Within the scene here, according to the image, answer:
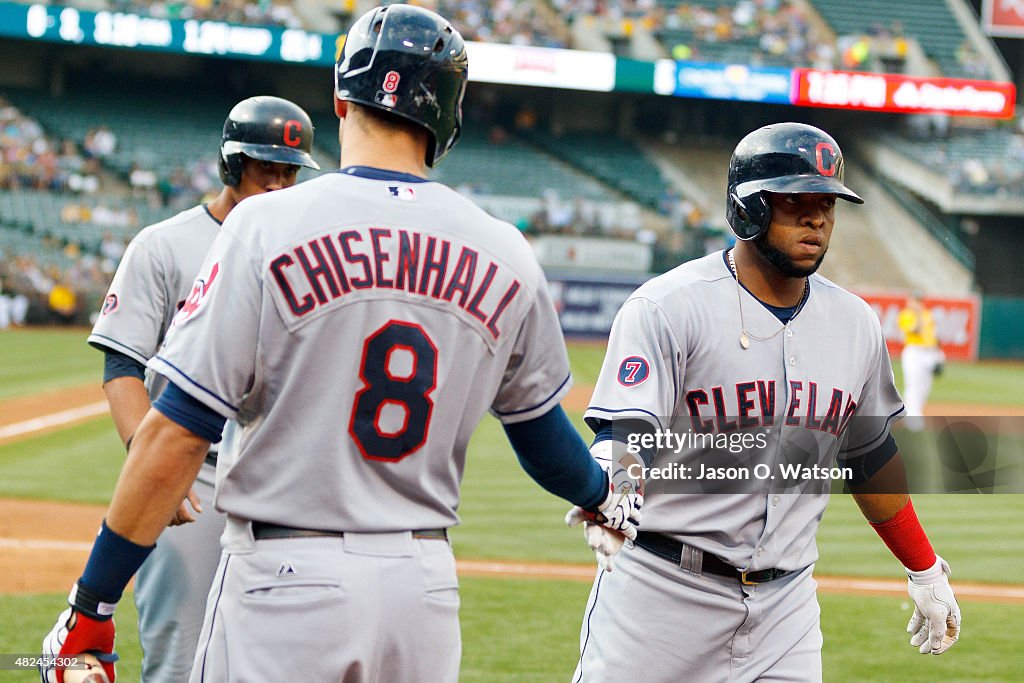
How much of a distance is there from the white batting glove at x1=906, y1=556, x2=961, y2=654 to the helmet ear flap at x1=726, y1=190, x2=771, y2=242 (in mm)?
1174

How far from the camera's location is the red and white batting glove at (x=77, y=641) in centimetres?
224

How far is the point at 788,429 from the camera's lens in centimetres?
354

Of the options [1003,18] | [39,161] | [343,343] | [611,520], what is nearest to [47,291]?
[39,161]

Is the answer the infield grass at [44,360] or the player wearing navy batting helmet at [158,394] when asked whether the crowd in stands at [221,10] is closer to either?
the infield grass at [44,360]

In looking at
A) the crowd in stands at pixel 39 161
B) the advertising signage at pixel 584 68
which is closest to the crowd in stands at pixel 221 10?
the advertising signage at pixel 584 68

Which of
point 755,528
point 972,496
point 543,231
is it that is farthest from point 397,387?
point 543,231

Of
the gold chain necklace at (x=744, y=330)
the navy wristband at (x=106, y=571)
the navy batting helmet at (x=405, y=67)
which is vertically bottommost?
the navy wristband at (x=106, y=571)

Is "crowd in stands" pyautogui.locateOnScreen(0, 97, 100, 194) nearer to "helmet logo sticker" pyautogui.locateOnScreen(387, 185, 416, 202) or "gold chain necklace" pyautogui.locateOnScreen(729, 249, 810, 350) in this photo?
"gold chain necklace" pyautogui.locateOnScreen(729, 249, 810, 350)

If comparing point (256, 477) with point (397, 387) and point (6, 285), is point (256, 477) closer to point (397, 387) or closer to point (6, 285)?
point (397, 387)

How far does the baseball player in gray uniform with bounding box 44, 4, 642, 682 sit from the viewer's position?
224cm

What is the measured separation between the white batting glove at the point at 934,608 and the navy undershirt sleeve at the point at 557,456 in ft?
5.04

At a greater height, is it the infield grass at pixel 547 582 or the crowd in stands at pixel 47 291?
the crowd in stands at pixel 47 291

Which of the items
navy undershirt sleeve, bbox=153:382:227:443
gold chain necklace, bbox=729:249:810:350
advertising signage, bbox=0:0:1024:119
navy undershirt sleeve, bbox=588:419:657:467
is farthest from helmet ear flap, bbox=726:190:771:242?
advertising signage, bbox=0:0:1024:119

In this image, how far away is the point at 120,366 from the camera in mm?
3873
